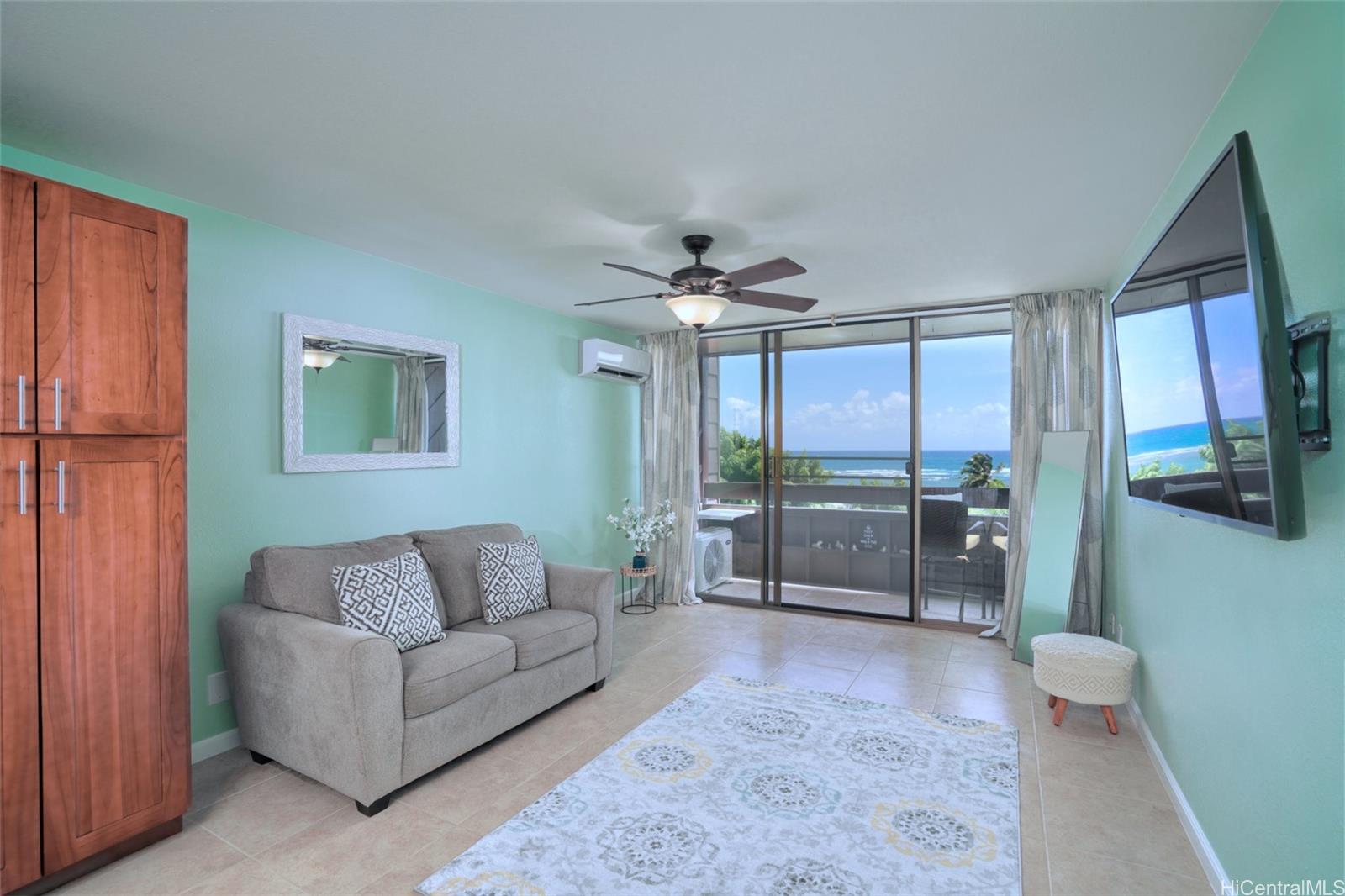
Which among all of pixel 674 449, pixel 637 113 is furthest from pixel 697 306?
pixel 674 449

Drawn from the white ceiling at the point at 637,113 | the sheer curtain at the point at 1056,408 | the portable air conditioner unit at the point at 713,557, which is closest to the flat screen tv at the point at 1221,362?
the white ceiling at the point at 637,113

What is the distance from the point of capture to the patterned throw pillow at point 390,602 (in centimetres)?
279

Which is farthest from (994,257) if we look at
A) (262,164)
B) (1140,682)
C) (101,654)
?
(101,654)

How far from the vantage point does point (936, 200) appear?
2863mm

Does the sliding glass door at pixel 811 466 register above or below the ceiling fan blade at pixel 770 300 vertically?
below

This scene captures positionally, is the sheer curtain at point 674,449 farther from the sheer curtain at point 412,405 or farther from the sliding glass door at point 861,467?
the sheer curtain at point 412,405

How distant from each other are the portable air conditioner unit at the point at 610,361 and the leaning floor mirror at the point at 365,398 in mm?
1296

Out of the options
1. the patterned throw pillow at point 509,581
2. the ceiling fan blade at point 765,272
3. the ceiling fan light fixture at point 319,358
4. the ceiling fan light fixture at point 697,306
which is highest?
the ceiling fan blade at point 765,272

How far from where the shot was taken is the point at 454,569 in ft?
11.4

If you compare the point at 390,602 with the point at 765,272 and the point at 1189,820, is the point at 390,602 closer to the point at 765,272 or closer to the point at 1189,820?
the point at 765,272

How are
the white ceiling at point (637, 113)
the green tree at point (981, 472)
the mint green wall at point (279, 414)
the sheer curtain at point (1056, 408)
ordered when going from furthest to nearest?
the green tree at point (981, 472) < the sheer curtain at point (1056, 408) < the mint green wall at point (279, 414) < the white ceiling at point (637, 113)

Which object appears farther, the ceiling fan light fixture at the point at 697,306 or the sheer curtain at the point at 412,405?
the sheer curtain at the point at 412,405

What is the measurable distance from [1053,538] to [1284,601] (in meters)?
2.83

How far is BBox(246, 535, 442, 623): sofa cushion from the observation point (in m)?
2.81
